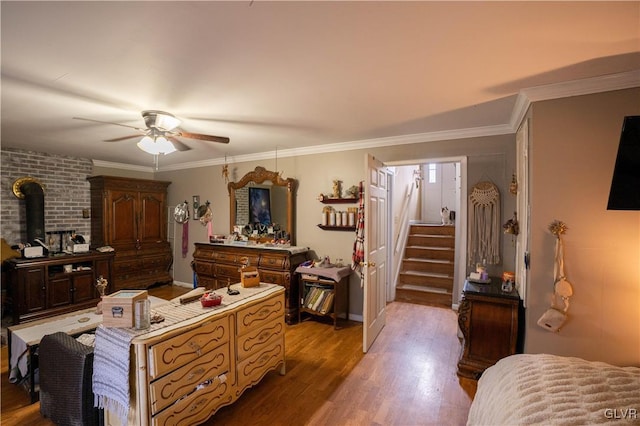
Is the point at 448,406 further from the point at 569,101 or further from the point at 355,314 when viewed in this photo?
the point at 569,101

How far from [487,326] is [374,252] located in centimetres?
124

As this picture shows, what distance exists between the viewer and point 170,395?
164 cm

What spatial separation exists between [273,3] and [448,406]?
112 inches

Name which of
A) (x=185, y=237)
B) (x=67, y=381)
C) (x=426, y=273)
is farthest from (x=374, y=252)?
(x=185, y=237)

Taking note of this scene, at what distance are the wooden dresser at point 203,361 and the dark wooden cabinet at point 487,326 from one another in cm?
170

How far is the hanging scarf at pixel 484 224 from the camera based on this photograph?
10.3ft

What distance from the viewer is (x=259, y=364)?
2275mm

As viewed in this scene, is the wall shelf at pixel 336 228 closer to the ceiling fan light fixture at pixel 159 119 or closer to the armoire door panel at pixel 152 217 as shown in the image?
the ceiling fan light fixture at pixel 159 119

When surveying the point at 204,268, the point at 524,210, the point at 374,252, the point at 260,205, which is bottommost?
the point at 204,268

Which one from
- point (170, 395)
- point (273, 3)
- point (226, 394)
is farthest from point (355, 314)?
point (273, 3)

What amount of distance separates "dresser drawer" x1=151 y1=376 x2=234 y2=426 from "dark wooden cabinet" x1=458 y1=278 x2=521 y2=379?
6.72 feet

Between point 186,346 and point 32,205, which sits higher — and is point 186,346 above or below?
below

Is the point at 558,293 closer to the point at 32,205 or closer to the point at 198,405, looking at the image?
the point at 198,405

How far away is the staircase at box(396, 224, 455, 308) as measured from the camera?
15.1ft
